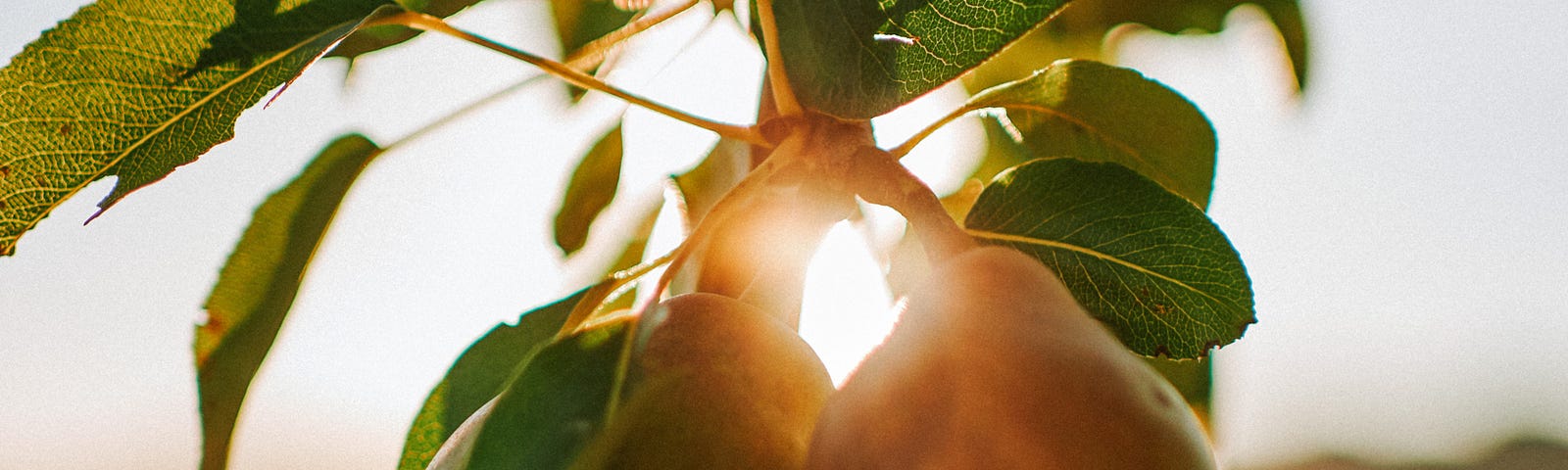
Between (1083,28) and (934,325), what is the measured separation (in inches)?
15.2

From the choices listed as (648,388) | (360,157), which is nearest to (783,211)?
(648,388)

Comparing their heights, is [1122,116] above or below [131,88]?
below

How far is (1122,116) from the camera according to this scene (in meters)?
0.42

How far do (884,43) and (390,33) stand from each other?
309 millimetres

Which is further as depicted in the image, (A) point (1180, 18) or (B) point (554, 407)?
(A) point (1180, 18)

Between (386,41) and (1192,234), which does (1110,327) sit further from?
(386,41)

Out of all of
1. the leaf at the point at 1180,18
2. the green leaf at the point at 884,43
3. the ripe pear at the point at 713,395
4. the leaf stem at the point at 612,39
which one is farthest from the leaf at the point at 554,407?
the leaf at the point at 1180,18

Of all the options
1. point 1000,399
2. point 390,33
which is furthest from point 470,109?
point 1000,399

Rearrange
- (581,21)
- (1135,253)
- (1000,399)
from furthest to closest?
(581,21), (1135,253), (1000,399)

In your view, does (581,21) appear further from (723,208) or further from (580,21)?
(723,208)

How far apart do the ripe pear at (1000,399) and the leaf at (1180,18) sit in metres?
0.28

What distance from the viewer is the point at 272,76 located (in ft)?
0.95

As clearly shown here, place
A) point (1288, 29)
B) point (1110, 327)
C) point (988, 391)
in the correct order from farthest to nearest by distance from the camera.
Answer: point (1288, 29), point (1110, 327), point (988, 391)

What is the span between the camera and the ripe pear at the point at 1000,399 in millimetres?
207
